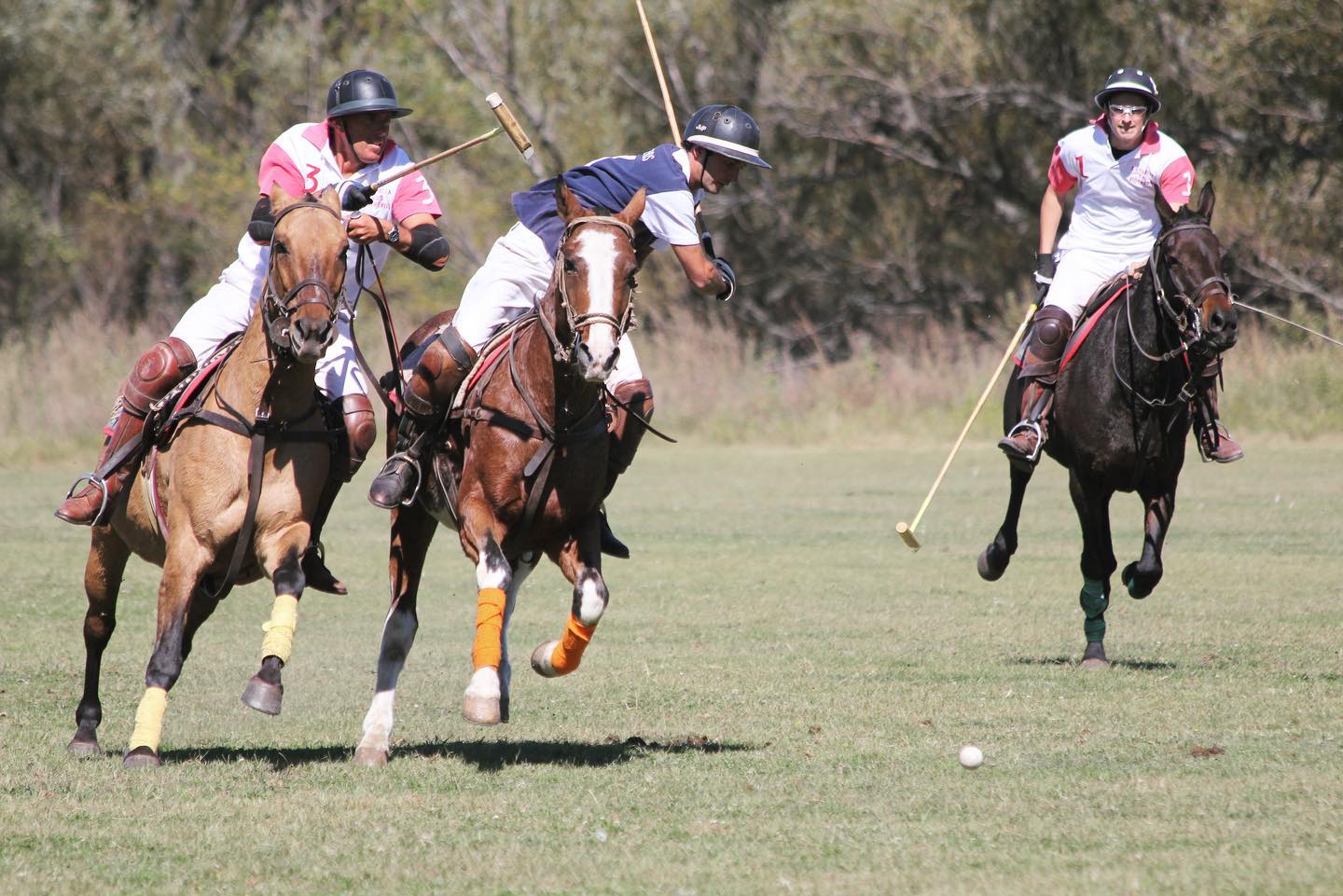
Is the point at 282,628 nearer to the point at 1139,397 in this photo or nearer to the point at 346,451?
the point at 346,451

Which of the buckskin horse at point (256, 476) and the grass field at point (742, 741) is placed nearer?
the grass field at point (742, 741)

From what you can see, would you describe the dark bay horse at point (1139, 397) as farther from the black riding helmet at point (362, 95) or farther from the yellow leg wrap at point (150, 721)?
the yellow leg wrap at point (150, 721)

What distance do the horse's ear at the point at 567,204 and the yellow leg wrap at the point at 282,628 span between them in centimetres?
197

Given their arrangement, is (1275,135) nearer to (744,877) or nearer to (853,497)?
(853,497)

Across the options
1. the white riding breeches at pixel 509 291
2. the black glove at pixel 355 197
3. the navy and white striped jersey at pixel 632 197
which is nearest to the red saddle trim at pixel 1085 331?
the navy and white striped jersey at pixel 632 197

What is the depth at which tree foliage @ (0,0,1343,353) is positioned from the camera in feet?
105

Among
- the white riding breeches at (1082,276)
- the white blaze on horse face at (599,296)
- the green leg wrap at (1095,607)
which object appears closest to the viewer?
the white blaze on horse face at (599,296)

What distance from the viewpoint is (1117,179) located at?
35.5ft

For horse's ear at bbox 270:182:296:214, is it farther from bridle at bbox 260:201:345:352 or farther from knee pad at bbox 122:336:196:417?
knee pad at bbox 122:336:196:417

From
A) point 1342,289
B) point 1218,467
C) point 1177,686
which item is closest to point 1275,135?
point 1342,289

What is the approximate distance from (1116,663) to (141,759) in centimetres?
569

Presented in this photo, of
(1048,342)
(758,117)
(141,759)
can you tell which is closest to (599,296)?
(141,759)

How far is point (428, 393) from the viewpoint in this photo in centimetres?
791

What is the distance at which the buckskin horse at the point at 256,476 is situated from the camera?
717 cm
